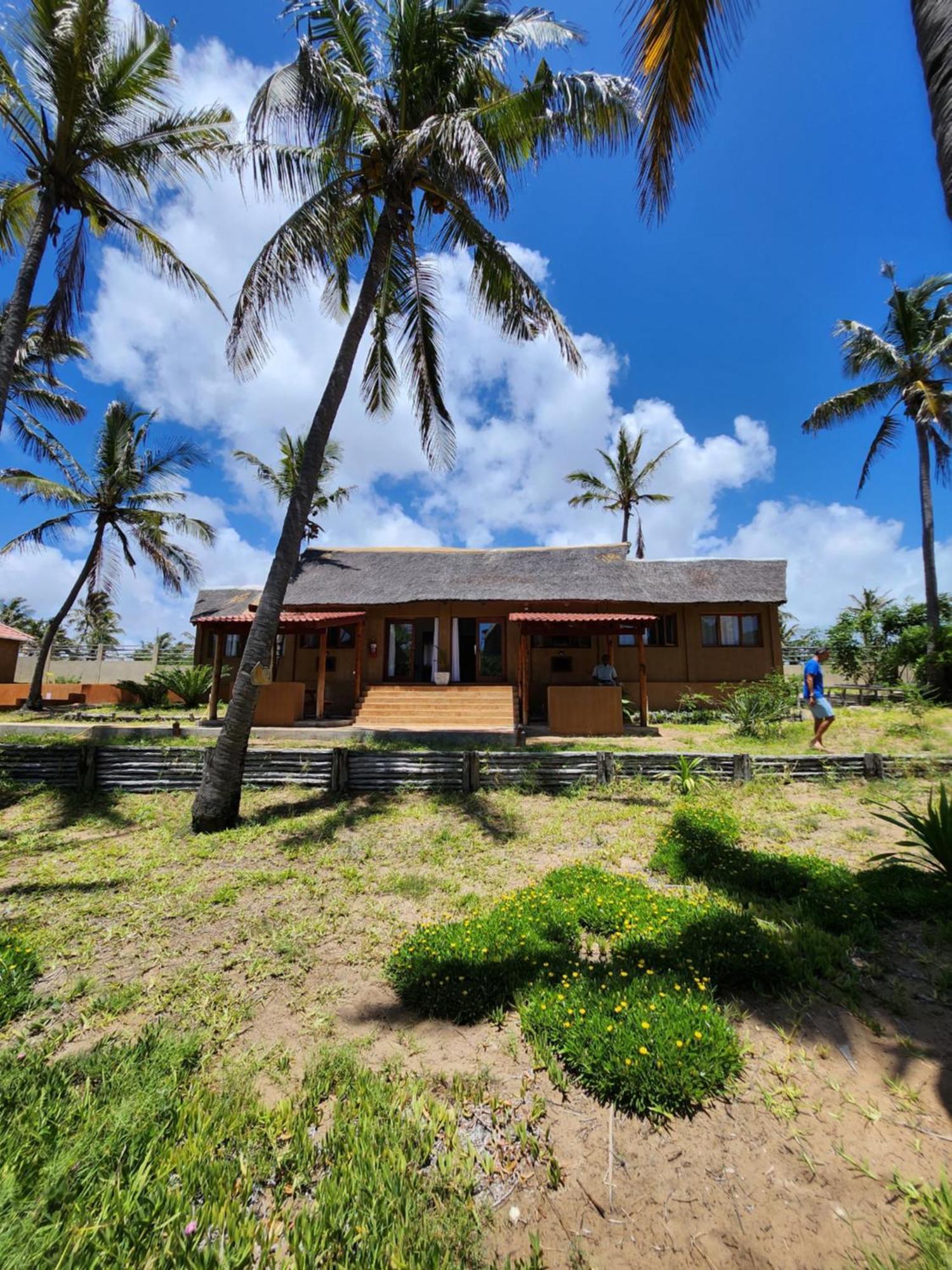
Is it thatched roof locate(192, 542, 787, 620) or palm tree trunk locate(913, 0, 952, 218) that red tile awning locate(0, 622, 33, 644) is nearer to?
thatched roof locate(192, 542, 787, 620)

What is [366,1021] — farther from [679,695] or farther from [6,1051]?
[679,695]

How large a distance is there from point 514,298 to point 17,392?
52.0ft

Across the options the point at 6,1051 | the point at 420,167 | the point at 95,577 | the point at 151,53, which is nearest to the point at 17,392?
→ the point at 95,577

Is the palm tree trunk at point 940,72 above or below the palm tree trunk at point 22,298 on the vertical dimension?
below

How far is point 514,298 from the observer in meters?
8.45

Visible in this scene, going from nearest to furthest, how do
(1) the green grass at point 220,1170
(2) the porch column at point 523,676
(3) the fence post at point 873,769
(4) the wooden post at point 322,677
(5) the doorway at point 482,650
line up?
(1) the green grass at point 220,1170 → (3) the fence post at point 873,769 → (2) the porch column at point 523,676 → (4) the wooden post at point 322,677 → (5) the doorway at point 482,650

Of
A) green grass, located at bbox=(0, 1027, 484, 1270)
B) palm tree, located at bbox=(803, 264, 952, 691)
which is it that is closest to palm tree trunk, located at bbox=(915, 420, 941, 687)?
palm tree, located at bbox=(803, 264, 952, 691)

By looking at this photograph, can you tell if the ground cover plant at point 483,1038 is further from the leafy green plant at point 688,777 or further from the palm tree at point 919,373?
the palm tree at point 919,373

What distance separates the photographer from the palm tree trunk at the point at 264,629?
6.72m

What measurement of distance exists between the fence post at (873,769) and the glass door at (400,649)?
40.5 ft

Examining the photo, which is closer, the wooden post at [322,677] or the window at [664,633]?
the wooden post at [322,677]

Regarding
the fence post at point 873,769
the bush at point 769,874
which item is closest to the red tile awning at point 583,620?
the fence post at point 873,769

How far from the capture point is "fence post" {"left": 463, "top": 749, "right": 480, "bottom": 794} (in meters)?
8.27

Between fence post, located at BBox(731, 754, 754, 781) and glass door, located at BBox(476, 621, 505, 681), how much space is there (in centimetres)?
921
